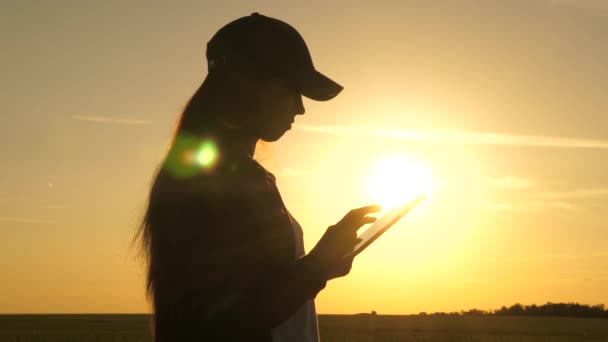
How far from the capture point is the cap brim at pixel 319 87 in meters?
3.09

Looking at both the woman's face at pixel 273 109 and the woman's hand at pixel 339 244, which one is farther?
the woman's face at pixel 273 109

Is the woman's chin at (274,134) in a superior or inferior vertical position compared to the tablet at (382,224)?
superior

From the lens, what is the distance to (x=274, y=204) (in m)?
2.86

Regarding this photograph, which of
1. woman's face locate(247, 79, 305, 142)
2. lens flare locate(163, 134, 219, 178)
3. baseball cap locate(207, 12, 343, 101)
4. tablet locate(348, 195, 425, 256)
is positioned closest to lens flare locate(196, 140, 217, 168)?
lens flare locate(163, 134, 219, 178)

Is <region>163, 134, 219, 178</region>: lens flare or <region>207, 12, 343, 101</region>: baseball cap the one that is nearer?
<region>163, 134, 219, 178</region>: lens flare

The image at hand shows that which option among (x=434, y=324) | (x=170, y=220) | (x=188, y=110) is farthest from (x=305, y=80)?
(x=434, y=324)

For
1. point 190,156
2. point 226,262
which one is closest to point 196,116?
point 190,156

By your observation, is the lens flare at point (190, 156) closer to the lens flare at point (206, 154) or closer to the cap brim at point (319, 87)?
the lens flare at point (206, 154)

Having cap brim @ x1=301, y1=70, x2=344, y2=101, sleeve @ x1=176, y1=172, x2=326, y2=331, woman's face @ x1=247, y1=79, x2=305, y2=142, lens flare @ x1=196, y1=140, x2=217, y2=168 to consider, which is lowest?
sleeve @ x1=176, y1=172, x2=326, y2=331

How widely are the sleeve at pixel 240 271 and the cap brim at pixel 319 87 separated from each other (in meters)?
0.51

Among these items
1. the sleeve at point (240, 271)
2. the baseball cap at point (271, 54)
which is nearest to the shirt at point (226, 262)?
the sleeve at point (240, 271)

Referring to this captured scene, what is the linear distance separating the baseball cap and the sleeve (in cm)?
50

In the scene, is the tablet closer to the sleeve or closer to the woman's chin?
the sleeve

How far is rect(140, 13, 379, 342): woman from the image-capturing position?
2.74 metres
